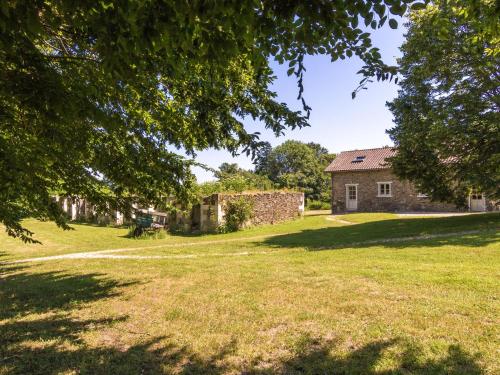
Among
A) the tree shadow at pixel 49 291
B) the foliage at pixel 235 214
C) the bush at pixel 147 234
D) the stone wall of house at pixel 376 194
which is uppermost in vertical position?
the stone wall of house at pixel 376 194

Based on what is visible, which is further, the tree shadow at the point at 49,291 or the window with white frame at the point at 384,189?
the window with white frame at the point at 384,189

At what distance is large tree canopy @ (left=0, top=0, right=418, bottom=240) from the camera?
2.66 meters

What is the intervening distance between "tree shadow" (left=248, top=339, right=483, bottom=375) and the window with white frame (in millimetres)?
28308

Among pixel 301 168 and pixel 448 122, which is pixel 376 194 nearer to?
pixel 448 122

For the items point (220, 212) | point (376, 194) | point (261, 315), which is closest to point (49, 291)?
point (261, 315)

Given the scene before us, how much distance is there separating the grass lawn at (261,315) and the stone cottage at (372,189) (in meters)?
19.5

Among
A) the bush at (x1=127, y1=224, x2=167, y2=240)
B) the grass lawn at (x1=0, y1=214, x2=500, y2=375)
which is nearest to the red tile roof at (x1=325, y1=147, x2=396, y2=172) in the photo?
the bush at (x1=127, y1=224, x2=167, y2=240)

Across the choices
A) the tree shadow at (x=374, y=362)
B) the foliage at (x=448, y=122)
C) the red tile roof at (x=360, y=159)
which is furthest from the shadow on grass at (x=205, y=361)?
the red tile roof at (x=360, y=159)

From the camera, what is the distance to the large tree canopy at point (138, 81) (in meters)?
2.66

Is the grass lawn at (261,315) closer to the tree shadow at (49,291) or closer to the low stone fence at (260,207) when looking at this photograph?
the tree shadow at (49,291)

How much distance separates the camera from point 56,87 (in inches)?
158

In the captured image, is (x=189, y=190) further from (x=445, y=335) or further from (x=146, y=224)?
(x=146, y=224)

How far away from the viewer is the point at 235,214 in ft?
67.1

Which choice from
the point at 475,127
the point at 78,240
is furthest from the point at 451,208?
the point at 78,240
